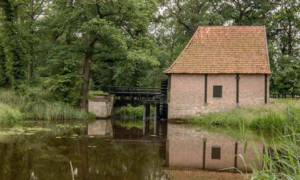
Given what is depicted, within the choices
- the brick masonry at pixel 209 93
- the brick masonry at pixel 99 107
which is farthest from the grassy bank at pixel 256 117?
the brick masonry at pixel 99 107

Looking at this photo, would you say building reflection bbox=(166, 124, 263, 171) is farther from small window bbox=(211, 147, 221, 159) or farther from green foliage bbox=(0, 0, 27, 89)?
green foliage bbox=(0, 0, 27, 89)

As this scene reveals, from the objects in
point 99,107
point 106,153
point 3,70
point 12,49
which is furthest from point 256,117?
point 3,70

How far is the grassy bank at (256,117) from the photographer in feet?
50.7

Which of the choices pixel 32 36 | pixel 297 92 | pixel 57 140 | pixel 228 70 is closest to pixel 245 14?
pixel 297 92

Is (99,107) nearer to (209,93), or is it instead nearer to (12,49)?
(12,49)

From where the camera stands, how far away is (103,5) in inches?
768

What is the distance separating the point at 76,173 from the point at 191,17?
20.5 meters

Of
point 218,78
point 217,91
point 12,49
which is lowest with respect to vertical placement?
point 217,91

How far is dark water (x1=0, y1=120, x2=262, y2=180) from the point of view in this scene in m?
7.98

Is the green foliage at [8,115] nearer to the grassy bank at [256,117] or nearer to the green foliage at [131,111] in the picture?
the grassy bank at [256,117]

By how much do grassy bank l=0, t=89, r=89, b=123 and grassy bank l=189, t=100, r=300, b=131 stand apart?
7079mm

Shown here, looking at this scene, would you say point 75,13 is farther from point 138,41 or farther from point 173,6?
point 173,6

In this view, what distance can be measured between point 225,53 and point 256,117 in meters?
5.69

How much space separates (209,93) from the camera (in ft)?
67.7
